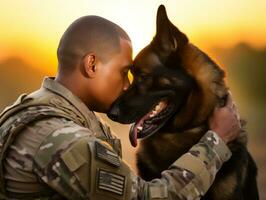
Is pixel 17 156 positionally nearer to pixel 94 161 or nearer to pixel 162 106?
pixel 94 161

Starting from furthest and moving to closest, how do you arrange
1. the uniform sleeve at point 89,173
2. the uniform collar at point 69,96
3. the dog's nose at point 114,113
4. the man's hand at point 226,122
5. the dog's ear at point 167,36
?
the dog's ear at point 167,36 < the dog's nose at point 114,113 < the man's hand at point 226,122 < the uniform collar at point 69,96 < the uniform sleeve at point 89,173

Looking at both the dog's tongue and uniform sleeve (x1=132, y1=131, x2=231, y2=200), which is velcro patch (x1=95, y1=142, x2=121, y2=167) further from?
the dog's tongue

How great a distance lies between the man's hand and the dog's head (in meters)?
0.17

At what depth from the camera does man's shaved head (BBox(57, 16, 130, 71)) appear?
2.45 m

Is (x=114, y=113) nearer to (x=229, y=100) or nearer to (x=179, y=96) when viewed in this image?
(x=179, y=96)

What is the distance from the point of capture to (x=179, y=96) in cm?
293

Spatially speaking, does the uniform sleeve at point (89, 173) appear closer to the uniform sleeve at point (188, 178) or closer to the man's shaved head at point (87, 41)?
the uniform sleeve at point (188, 178)

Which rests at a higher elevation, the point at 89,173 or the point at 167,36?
the point at 167,36

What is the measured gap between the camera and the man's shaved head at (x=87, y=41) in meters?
2.45

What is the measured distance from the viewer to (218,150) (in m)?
2.46

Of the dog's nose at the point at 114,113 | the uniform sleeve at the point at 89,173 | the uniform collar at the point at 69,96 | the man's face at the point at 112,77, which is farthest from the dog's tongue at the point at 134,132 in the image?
the uniform sleeve at the point at 89,173

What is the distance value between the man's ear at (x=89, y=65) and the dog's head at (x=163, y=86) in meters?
0.45

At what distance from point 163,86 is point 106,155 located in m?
0.89

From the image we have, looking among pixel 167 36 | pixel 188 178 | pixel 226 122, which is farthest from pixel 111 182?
pixel 167 36
